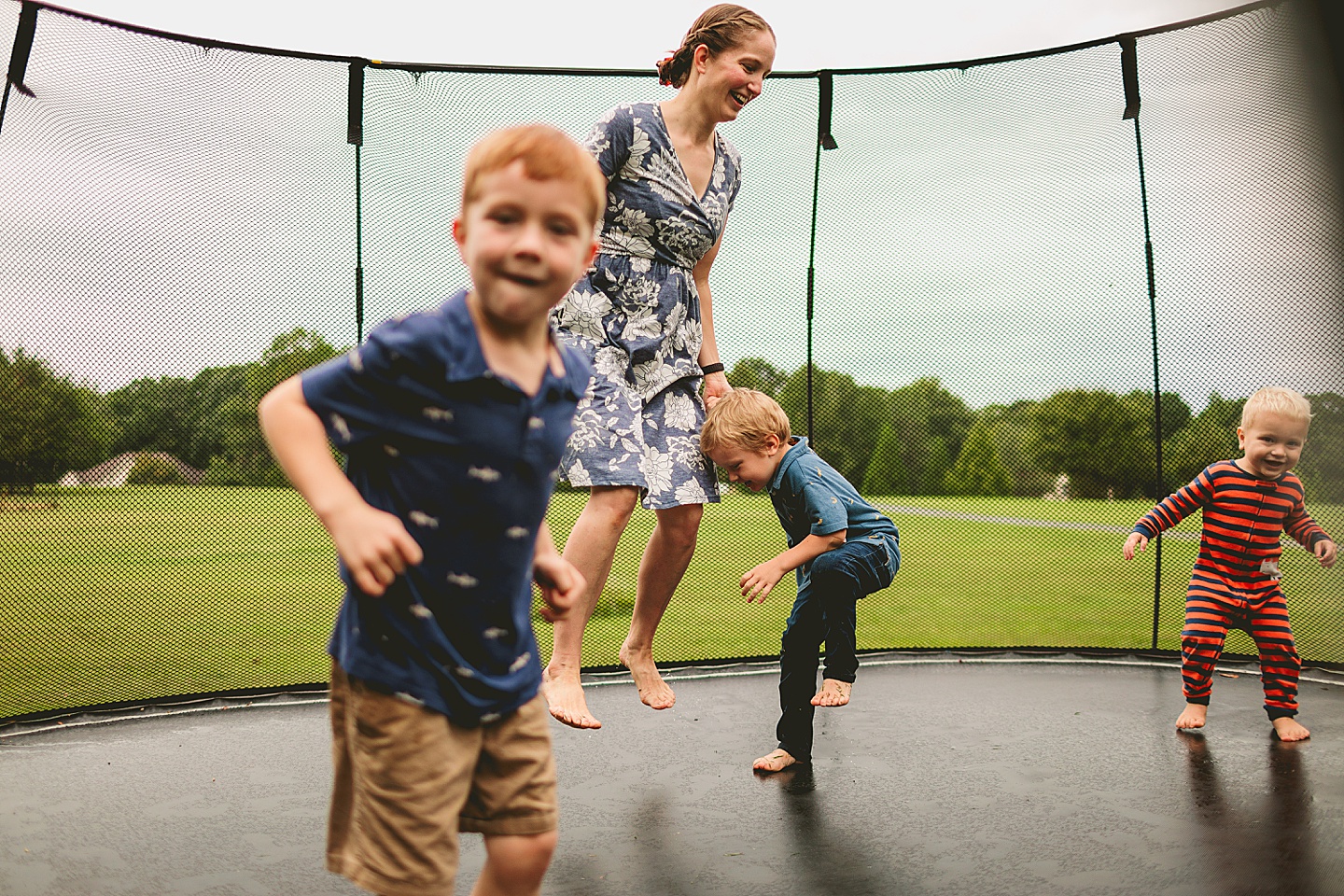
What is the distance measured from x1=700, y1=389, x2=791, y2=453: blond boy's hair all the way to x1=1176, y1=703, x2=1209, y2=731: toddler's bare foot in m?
1.30

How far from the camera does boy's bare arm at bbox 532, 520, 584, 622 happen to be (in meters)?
1.21

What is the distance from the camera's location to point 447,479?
41.2 inches

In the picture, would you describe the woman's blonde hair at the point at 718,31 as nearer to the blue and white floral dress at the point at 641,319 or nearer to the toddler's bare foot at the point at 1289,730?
the blue and white floral dress at the point at 641,319

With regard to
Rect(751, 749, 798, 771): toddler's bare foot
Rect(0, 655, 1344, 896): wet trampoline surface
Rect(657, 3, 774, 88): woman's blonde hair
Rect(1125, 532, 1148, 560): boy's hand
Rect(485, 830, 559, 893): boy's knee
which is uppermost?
Rect(657, 3, 774, 88): woman's blonde hair

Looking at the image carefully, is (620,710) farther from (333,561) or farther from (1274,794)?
(333,561)

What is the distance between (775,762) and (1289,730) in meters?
1.32

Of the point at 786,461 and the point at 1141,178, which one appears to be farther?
the point at 1141,178

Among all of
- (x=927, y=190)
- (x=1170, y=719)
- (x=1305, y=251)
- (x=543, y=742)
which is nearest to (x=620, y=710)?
(x=1170, y=719)

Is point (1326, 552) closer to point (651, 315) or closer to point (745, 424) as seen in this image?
point (745, 424)

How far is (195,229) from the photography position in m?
3.07

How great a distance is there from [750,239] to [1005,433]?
4.11 ft

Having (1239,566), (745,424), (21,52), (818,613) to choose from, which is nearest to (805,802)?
(818,613)

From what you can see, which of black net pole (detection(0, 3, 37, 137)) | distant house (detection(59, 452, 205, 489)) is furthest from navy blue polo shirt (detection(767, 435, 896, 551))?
black net pole (detection(0, 3, 37, 137))

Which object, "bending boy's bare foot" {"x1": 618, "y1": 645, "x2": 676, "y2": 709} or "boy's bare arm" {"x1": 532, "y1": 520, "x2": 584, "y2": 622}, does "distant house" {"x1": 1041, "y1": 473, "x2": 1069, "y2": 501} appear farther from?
"boy's bare arm" {"x1": 532, "y1": 520, "x2": 584, "y2": 622}
